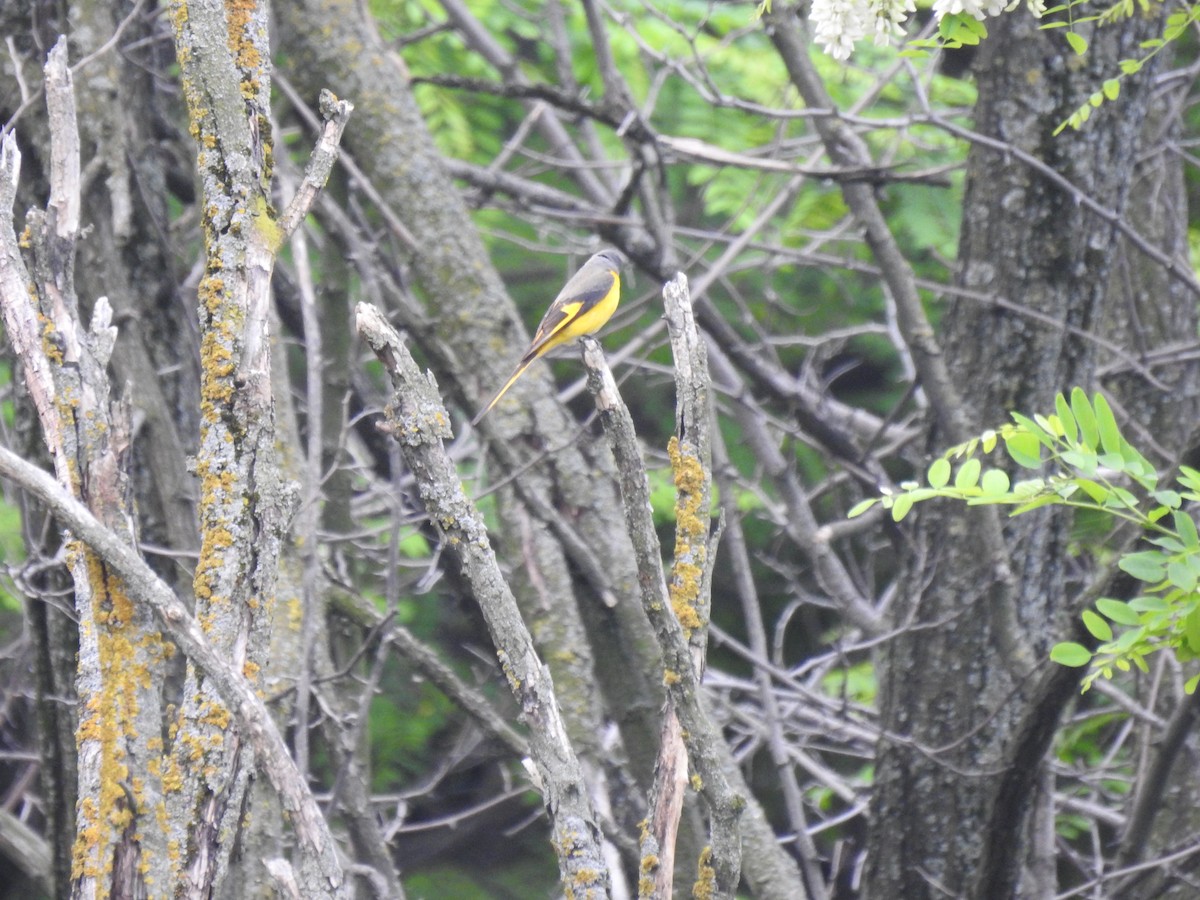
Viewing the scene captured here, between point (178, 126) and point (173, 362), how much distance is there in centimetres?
120

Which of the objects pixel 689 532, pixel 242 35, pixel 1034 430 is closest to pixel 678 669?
pixel 689 532

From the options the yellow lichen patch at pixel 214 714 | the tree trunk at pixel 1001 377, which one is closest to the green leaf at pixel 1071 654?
the tree trunk at pixel 1001 377

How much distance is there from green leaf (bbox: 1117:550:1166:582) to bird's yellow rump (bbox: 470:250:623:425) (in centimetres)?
204

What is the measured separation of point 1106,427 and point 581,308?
2.47m

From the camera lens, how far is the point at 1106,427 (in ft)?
7.43

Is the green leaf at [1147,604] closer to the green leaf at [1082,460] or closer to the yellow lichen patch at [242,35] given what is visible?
the green leaf at [1082,460]

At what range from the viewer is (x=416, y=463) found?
2029mm

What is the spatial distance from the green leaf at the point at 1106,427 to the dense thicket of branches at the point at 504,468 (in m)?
0.58

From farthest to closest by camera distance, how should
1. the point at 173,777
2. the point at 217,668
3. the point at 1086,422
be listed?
the point at 1086,422
the point at 173,777
the point at 217,668

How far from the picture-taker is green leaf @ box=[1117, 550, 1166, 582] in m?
2.18

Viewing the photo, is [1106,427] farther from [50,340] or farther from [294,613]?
[294,613]

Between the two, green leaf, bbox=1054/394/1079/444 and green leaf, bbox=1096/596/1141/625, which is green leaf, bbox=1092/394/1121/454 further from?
green leaf, bbox=1096/596/1141/625

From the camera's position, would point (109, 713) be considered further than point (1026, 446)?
No

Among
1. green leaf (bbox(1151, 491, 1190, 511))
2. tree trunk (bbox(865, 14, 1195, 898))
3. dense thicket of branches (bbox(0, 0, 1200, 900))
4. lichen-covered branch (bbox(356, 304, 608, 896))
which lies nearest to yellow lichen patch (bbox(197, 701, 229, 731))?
dense thicket of branches (bbox(0, 0, 1200, 900))
